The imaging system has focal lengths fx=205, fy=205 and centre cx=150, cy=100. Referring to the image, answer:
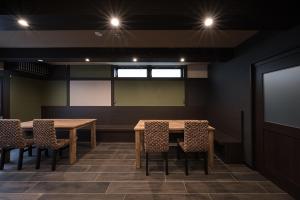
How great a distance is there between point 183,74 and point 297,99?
4232 mm

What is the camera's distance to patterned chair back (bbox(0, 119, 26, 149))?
3.67 metres

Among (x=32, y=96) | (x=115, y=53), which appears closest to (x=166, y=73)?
(x=115, y=53)

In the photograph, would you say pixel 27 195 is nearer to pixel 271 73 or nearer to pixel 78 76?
pixel 271 73

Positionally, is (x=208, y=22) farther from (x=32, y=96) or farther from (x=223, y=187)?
(x=32, y=96)

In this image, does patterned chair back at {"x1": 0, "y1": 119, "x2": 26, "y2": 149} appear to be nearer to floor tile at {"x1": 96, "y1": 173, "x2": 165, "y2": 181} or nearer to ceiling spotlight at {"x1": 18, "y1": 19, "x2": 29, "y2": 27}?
floor tile at {"x1": 96, "y1": 173, "x2": 165, "y2": 181}

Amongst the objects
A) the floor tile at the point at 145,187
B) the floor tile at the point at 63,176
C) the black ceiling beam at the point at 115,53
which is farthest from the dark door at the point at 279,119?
the floor tile at the point at 63,176

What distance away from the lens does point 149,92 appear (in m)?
6.74

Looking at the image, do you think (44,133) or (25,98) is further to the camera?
(25,98)

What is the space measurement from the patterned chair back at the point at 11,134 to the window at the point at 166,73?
4099mm

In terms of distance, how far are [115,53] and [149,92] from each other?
8.54 feet

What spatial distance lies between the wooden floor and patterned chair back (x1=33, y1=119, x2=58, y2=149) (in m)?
0.50

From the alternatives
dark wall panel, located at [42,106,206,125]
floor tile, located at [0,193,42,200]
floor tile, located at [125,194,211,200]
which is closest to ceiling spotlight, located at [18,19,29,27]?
floor tile, located at [0,193,42,200]

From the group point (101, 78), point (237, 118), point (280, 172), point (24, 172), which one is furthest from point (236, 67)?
point (24, 172)

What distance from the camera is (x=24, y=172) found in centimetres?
363
